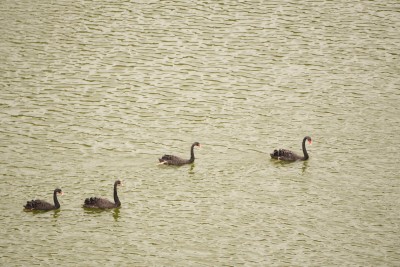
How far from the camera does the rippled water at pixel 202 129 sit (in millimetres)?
17891

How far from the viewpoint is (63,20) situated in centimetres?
2970

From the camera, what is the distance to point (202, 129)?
23000 mm

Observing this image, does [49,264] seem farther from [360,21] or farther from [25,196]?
[360,21]

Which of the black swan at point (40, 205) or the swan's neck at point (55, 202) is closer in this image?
the black swan at point (40, 205)

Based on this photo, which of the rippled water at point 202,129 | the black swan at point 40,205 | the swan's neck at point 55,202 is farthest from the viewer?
the swan's neck at point 55,202

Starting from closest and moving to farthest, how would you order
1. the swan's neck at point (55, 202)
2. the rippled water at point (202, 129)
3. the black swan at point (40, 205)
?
the rippled water at point (202, 129)
the black swan at point (40, 205)
the swan's neck at point (55, 202)

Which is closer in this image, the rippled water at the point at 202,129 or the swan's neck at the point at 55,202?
the rippled water at the point at 202,129

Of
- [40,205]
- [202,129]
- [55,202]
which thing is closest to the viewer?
[40,205]

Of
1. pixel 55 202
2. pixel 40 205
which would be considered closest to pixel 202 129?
pixel 55 202

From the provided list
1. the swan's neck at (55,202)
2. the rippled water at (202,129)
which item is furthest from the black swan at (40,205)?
the rippled water at (202,129)

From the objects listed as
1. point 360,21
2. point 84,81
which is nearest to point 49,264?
point 84,81

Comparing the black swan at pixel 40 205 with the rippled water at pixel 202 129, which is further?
the black swan at pixel 40 205

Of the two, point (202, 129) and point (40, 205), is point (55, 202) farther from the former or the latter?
point (202, 129)

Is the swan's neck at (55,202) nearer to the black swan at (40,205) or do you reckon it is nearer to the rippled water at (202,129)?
the black swan at (40,205)
